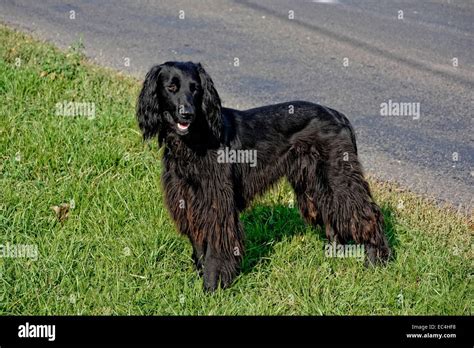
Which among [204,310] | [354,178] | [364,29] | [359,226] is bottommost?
[204,310]

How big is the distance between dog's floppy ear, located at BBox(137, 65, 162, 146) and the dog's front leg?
0.69 meters

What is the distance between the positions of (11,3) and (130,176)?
559 centimetres

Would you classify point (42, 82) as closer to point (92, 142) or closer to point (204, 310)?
point (92, 142)

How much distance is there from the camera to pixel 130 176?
5543 mm

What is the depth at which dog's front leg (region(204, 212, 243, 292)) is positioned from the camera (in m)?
4.56

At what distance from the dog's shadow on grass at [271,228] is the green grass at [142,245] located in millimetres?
10

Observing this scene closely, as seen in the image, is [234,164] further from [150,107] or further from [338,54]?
[338,54]

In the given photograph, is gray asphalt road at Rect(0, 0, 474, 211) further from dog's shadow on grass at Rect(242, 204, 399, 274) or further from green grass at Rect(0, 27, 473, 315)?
green grass at Rect(0, 27, 473, 315)

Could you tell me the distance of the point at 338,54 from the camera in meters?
8.87

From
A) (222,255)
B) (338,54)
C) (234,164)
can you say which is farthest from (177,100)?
(338,54)

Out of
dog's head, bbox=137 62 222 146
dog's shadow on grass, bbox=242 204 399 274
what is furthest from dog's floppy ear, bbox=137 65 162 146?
dog's shadow on grass, bbox=242 204 399 274

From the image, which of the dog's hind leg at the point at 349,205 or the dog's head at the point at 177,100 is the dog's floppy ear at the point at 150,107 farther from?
Result: the dog's hind leg at the point at 349,205

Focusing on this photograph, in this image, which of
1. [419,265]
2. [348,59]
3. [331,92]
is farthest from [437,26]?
[419,265]

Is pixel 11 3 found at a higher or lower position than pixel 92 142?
higher
